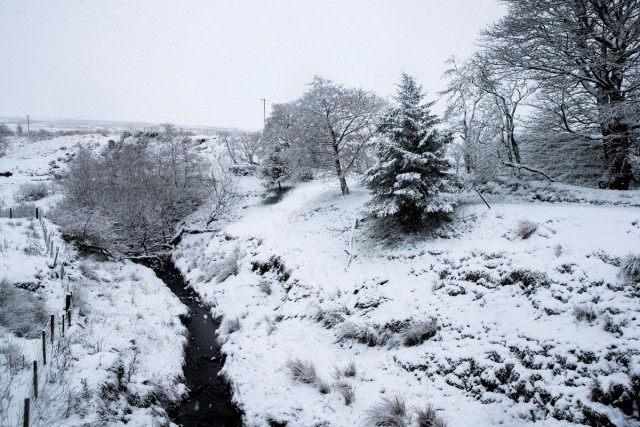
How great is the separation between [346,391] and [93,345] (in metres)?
6.27

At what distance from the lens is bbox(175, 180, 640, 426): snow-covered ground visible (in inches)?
213

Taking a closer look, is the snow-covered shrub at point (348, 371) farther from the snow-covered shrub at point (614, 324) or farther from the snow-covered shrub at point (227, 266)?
the snow-covered shrub at point (227, 266)

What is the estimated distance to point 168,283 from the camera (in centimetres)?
1741

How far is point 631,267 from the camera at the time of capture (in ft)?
19.8

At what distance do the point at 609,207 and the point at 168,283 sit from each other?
19.2 m

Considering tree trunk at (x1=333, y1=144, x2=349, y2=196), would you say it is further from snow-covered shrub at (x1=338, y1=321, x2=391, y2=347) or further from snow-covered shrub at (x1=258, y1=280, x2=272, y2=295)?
snow-covered shrub at (x1=338, y1=321, x2=391, y2=347)

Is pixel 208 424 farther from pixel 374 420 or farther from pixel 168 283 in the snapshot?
pixel 168 283

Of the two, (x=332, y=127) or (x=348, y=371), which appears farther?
(x=332, y=127)

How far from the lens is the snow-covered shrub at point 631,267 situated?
5.95 m

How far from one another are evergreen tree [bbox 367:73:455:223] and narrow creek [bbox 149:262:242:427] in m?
7.32

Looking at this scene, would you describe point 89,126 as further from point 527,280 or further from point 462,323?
point 527,280

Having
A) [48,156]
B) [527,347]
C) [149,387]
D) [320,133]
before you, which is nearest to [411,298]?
[527,347]

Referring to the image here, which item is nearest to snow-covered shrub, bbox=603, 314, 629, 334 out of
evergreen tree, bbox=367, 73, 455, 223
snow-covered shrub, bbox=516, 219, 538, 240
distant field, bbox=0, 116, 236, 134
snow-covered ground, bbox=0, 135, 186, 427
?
snow-covered shrub, bbox=516, 219, 538, 240

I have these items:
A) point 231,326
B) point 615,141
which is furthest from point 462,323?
point 615,141
